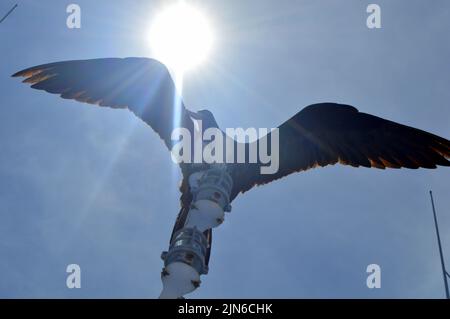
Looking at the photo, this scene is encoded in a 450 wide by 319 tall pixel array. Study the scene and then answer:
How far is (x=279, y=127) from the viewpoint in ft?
35.3

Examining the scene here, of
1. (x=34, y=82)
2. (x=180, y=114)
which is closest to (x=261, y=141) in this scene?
(x=180, y=114)

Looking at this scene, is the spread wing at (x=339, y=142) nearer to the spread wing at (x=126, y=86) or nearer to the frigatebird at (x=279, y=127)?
the frigatebird at (x=279, y=127)

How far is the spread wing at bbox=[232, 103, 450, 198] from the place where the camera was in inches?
379

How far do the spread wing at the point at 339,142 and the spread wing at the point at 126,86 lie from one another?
7.37 ft

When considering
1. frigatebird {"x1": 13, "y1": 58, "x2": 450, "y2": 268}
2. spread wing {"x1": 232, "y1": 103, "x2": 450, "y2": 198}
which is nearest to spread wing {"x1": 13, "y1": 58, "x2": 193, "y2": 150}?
frigatebird {"x1": 13, "y1": 58, "x2": 450, "y2": 268}

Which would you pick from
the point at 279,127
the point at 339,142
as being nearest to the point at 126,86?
the point at 279,127

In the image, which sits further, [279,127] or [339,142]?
[279,127]

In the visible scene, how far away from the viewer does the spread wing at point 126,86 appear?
10.3m

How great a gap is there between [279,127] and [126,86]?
361 centimetres

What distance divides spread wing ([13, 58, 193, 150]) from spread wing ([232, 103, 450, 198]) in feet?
7.37

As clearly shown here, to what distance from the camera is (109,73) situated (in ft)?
36.0

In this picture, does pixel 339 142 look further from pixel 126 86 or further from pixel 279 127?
pixel 126 86
